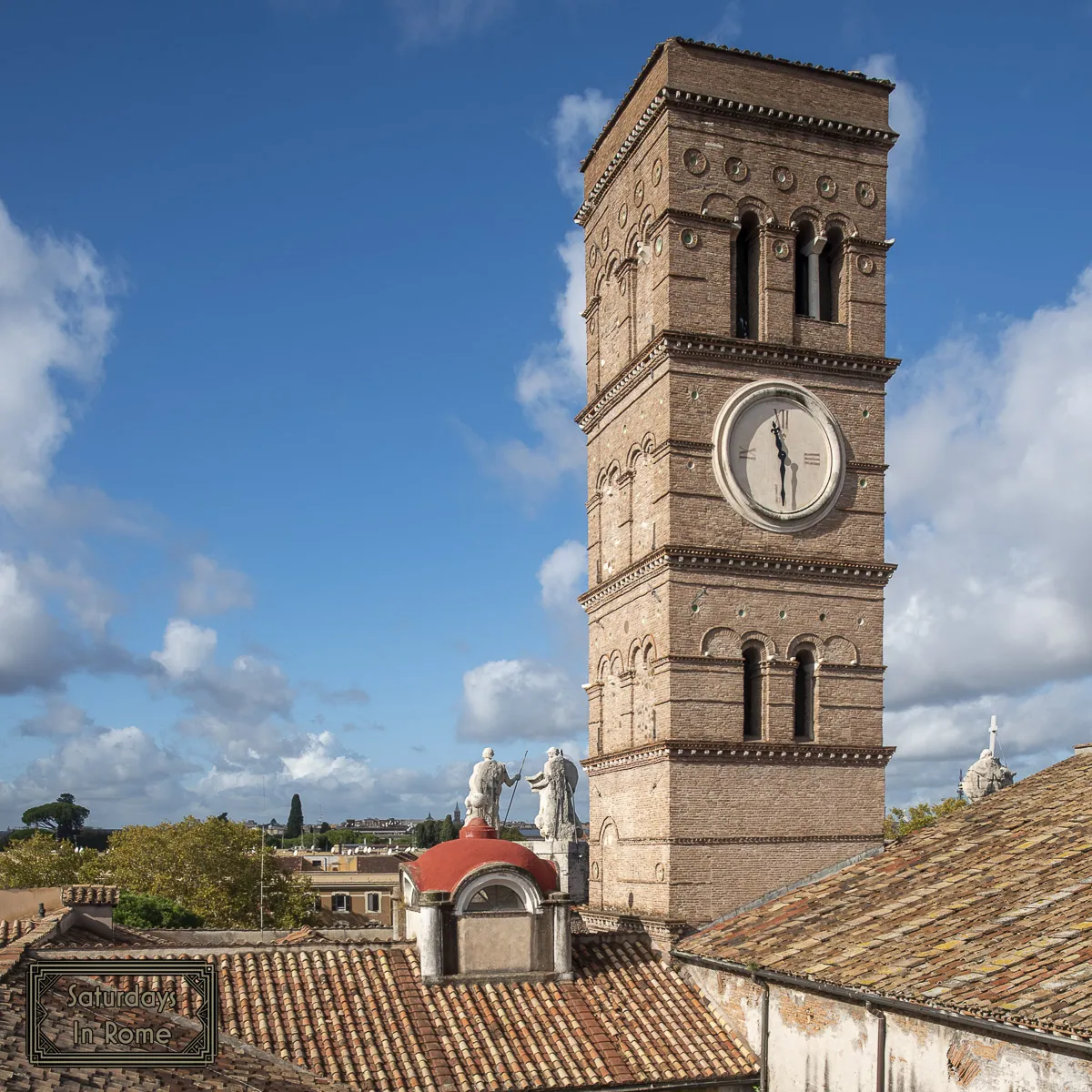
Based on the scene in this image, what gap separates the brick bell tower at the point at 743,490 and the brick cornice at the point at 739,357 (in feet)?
0.12

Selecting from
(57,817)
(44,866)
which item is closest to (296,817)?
(57,817)

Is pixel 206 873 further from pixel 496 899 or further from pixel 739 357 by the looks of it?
pixel 739 357

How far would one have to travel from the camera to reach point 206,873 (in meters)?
49.7

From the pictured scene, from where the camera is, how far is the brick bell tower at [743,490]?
22.5 metres

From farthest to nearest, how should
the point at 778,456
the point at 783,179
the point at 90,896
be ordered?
the point at 90,896 < the point at 783,179 < the point at 778,456

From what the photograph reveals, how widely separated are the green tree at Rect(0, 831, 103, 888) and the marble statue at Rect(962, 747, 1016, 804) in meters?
38.0

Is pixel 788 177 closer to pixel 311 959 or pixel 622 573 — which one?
pixel 622 573

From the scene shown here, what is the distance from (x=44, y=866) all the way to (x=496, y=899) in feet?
134

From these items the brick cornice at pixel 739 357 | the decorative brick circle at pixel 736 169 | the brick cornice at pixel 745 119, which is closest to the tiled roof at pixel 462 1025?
the brick cornice at pixel 739 357

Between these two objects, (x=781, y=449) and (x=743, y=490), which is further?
(x=781, y=449)

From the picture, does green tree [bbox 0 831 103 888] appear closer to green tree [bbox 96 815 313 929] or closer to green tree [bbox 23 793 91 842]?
green tree [bbox 96 815 313 929]

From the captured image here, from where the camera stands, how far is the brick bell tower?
22500mm

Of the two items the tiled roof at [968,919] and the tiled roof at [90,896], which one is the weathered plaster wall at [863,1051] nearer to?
the tiled roof at [968,919]

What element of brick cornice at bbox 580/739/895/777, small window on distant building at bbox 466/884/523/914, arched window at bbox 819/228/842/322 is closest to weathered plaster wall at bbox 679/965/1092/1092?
small window on distant building at bbox 466/884/523/914
